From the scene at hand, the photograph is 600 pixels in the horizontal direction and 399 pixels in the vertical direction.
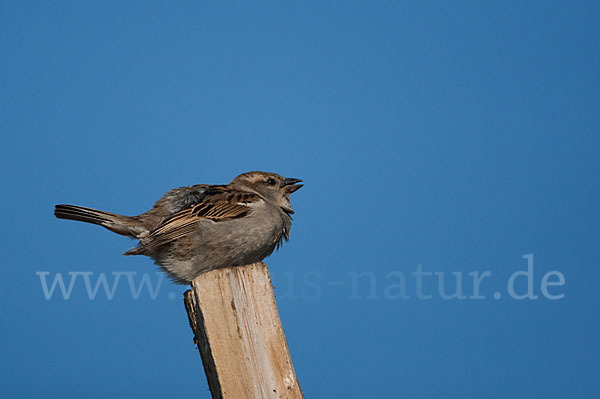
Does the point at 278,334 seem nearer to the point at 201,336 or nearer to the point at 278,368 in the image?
the point at 278,368

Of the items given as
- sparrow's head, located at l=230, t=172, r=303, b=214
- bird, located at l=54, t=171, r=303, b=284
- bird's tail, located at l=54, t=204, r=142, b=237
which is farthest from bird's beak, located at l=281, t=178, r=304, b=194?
bird's tail, located at l=54, t=204, r=142, b=237

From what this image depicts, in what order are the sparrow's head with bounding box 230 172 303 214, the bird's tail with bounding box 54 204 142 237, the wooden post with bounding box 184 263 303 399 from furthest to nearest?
the sparrow's head with bounding box 230 172 303 214
the bird's tail with bounding box 54 204 142 237
the wooden post with bounding box 184 263 303 399

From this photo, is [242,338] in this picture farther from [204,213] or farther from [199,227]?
[204,213]

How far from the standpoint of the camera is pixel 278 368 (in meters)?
3.21

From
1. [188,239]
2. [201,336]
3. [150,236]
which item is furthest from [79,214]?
[201,336]

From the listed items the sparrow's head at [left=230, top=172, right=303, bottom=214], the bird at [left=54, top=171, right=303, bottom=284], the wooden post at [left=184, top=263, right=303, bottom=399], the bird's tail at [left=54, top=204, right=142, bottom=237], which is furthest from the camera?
the sparrow's head at [left=230, top=172, right=303, bottom=214]

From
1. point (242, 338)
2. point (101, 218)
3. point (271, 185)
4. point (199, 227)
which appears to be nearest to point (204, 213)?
point (199, 227)

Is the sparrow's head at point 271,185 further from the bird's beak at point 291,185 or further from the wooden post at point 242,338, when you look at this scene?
the wooden post at point 242,338

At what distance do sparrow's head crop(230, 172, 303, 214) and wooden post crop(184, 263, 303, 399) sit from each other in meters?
2.96

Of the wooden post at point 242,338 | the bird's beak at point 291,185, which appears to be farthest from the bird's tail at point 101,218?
the wooden post at point 242,338

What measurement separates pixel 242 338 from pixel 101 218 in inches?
106

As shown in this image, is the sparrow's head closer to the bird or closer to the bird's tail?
the bird

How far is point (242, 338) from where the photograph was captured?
10.4 ft

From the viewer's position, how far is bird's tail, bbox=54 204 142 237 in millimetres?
5277
